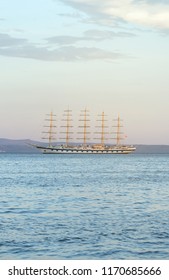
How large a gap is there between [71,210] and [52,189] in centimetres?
1992

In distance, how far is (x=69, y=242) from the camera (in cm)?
2680

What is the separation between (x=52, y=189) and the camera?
5947 centimetres

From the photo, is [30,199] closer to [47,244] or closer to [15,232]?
[15,232]

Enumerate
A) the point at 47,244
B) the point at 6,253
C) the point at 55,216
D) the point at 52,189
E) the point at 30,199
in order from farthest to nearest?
the point at 52,189 < the point at 30,199 < the point at 55,216 < the point at 47,244 < the point at 6,253

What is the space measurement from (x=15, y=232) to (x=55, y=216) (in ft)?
23.2

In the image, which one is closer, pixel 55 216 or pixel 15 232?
pixel 15 232

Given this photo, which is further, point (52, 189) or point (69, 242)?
point (52, 189)

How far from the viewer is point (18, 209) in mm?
40312
